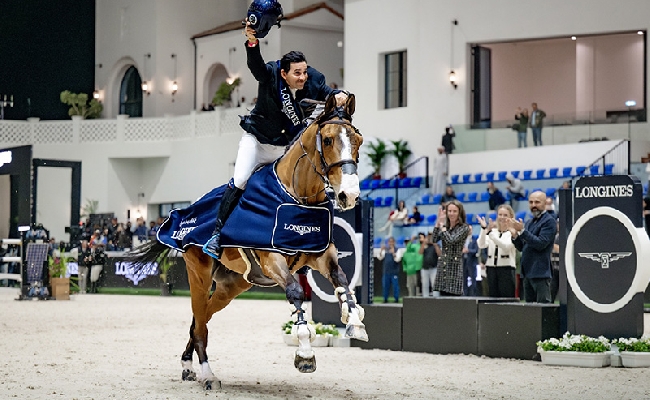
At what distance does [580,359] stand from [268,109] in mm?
4683

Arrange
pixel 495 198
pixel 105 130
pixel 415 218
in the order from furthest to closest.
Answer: pixel 105 130 < pixel 415 218 < pixel 495 198

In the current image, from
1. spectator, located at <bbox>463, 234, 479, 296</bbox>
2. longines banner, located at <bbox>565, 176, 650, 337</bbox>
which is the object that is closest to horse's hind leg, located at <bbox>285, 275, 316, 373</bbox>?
longines banner, located at <bbox>565, 176, 650, 337</bbox>

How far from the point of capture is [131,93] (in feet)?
150

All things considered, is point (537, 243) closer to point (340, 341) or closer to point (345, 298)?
point (340, 341)

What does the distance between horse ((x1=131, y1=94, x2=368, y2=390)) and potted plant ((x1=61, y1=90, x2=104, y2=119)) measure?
118 ft

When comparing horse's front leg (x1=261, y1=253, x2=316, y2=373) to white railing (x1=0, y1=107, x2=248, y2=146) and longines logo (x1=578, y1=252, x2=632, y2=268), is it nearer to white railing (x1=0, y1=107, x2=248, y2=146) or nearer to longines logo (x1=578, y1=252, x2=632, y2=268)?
longines logo (x1=578, y1=252, x2=632, y2=268)

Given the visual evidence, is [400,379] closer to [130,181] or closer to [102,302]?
[102,302]

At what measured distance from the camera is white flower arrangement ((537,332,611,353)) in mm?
10438

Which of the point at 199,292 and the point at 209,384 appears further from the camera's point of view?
the point at 199,292

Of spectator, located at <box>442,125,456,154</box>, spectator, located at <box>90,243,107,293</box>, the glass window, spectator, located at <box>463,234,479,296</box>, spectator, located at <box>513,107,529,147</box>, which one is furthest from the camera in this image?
the glass window

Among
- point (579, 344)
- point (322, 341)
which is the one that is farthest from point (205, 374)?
point (322, 341)

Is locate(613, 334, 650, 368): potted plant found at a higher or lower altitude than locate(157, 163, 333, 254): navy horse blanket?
lower

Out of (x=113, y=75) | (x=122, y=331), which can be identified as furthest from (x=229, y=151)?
(x=122, y=331)

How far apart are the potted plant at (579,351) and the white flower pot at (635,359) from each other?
17cm
